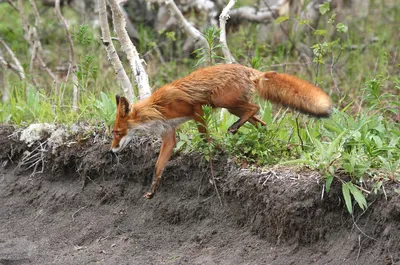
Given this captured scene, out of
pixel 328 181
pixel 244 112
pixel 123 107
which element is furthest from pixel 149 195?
pixel 328 181

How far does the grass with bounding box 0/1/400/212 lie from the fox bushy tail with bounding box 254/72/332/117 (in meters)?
0.27

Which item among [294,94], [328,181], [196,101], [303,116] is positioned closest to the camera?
[328,181]

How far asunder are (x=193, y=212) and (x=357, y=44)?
17.5 feet

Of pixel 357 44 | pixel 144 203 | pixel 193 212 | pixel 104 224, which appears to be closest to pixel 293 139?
pixel 193 212

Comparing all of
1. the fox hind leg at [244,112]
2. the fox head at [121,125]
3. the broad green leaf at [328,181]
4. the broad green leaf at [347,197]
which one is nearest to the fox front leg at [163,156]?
the fox head at [121,125]

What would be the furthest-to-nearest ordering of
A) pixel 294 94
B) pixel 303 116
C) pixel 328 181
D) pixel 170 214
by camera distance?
1. pixel 303 116
2. pixel 170 214
3. pixel 294 94
4. pixel 328 181

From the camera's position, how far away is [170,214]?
5.68 meters

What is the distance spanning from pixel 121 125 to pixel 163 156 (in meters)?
0.43

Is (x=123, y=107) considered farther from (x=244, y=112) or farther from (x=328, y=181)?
(x=328, y=181)

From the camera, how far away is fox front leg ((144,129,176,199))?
214 inches

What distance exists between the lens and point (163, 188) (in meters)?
5.87

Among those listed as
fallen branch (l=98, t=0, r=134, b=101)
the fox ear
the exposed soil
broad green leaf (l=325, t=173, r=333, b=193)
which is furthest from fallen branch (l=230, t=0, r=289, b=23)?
broad green leaf (l=325, t=173, r=333, b=193)

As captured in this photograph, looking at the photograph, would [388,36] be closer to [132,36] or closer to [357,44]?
[357,44]

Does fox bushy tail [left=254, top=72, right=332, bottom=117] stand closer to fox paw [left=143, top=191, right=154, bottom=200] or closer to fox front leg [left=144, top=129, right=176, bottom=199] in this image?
fox front leg [left=144, top=129, right=176, bottom=199]
